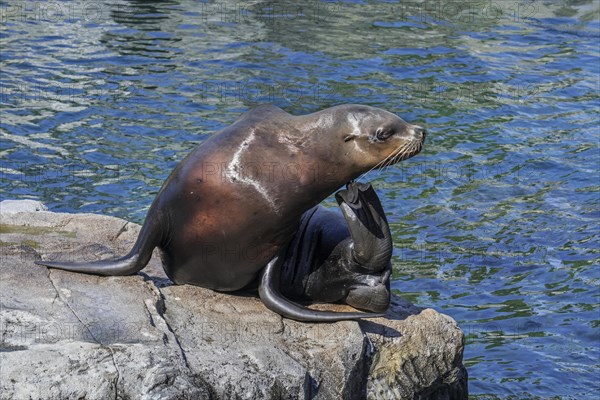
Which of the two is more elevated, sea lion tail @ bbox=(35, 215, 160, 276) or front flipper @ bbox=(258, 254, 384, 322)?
sea lion tail @ bbox=(35, 215, 160, 276)

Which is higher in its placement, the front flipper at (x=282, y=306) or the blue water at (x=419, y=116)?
the front flipper at (x=282, y=306)

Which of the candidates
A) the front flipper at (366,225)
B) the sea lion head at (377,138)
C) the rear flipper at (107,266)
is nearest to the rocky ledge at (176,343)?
the rear flipper at (107,266)

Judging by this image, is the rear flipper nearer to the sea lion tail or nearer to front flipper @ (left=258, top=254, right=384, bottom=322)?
the sea lion tail

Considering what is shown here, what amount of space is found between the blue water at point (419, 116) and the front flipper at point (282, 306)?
5.76 ft

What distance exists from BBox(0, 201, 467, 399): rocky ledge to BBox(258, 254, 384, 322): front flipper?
0.06 m

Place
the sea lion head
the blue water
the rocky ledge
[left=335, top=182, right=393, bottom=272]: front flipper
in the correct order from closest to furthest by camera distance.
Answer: the rocky ledge < the sea lion head < [left=335, top=182, right=393, bottom=272]: front flipper < the blue water

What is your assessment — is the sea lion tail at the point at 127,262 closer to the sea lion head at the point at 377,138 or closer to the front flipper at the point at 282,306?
the front flipper at the point at 282,306

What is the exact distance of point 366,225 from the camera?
6.30 metres

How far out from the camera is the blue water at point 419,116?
8.73 meters

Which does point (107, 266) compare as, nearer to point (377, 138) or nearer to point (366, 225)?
point (366, 225)

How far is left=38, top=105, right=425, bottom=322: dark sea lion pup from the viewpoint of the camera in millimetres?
6039

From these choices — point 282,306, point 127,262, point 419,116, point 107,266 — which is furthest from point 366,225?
point 419,116

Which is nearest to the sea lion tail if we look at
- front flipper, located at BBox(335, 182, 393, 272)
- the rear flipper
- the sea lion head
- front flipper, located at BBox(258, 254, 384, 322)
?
the rear flipper

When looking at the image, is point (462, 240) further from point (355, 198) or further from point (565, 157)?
point (355, 198)
